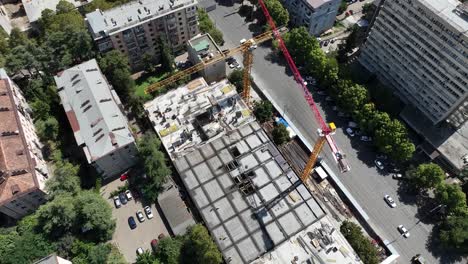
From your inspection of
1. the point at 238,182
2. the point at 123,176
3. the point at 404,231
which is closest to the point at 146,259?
the point at 123,176

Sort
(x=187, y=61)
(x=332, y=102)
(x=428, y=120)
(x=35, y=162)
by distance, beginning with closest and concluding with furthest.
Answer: (x=35, y=162) < (x=428, y=120) < (x=332, y=102) < (x=187, y=61)

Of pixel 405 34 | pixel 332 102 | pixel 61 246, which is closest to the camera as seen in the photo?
pixel 61 246

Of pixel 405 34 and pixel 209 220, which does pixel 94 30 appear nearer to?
pixel 209 220

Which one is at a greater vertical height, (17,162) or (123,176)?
(17,162)

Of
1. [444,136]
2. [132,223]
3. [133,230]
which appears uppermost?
[132,223]

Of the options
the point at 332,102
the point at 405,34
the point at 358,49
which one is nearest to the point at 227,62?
the point at 332,102

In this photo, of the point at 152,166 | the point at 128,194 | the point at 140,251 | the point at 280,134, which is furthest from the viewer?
the point at 280,134

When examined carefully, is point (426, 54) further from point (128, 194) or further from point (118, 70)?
point (128, 194)
